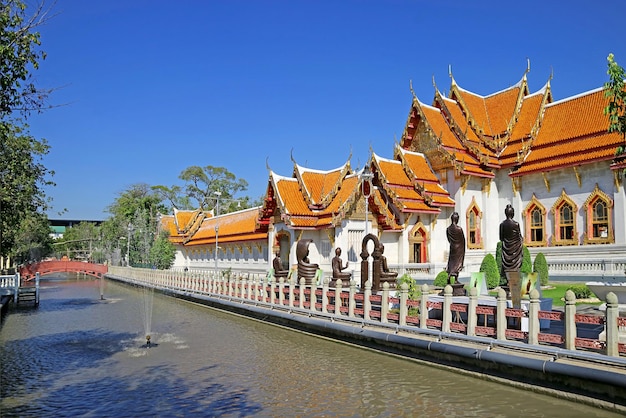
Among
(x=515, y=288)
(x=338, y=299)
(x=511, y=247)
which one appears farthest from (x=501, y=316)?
(x=338, y=299)

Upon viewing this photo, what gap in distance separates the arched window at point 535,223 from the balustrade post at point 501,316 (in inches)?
766

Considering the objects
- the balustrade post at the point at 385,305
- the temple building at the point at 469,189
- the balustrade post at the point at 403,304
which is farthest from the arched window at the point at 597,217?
the balustrade post at the point at 403,304

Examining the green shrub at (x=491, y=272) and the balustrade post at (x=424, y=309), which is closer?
the balustrade post at (x=424, y=309)

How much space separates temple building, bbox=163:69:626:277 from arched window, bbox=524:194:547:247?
6 cm

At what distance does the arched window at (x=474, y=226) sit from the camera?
29.2 m

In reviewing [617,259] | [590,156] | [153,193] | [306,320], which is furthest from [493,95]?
[153,193]

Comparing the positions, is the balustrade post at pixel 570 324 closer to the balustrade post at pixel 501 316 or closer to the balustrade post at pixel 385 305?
the balustrade post at pixel 501 316

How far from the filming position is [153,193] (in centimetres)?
7488

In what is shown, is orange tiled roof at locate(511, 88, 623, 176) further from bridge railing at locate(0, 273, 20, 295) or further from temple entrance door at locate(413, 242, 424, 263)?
bridge railing at locate(0, 273, 20, 295)

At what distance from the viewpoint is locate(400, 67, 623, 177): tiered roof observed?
1035 inches

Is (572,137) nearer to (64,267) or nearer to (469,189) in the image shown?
(469,189)

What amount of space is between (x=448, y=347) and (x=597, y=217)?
18.5 metres

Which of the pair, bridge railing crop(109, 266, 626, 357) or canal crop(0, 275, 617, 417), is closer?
canal crop(0, 275, 617, 417)

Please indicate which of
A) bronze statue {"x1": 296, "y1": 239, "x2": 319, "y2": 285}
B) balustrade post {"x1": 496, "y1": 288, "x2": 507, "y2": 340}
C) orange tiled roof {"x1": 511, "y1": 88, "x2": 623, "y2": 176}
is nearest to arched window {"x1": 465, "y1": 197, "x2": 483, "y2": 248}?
orange tiled roof {"x1": 511, "y1": 88, "x2": 623, "y2": 176}
